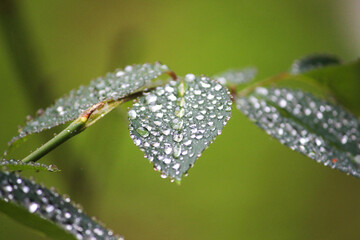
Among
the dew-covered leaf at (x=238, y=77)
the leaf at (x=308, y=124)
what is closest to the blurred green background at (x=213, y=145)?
the dew-covered leaf at (x=238, y=77)

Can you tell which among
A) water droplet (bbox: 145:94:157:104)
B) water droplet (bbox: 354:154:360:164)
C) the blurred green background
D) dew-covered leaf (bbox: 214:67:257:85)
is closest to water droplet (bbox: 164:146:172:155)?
water droplet (bbox: 145:94:157:104)

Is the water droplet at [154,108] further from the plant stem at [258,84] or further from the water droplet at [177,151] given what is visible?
the plant stem at [258,84]

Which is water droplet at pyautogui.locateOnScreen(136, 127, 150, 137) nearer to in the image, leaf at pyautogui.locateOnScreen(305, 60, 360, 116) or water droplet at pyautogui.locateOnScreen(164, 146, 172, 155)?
water droplet at pyautogui.locateOnScreen(164, 146, 172, 155)

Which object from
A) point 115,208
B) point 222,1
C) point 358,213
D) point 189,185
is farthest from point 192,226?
point 222,1

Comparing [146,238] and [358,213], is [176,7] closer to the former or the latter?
[146,238]

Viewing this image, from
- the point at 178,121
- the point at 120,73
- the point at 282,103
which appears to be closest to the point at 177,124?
the point at 178,121

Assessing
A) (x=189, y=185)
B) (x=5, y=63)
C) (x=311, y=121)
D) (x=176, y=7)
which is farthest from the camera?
(x=176, y=7)

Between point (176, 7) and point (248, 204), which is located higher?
point (176, 7)
